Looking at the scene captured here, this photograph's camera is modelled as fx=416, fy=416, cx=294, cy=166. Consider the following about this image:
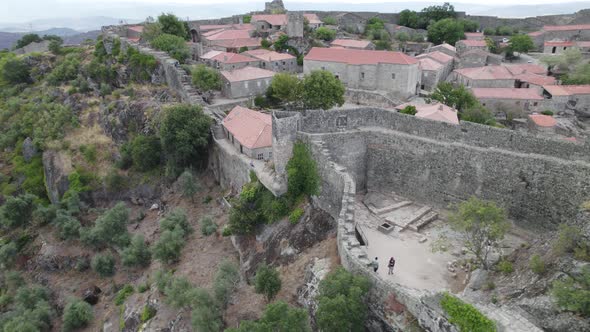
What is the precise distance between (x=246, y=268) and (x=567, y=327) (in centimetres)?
1689

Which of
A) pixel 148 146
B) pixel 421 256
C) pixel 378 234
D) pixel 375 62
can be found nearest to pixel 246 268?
pixel 378 234

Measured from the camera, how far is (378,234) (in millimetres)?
21141

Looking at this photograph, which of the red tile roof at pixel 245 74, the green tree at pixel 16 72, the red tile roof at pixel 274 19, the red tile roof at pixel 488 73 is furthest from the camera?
the red tile roof at pixel 274 19

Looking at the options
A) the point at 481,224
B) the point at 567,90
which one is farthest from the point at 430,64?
the point at 481,224

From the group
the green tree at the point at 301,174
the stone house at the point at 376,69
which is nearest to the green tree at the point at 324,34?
the stone house at the point at 376,69

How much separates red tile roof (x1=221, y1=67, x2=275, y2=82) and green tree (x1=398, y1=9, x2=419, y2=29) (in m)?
53.1

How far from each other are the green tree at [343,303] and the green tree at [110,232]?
2264 centimetres

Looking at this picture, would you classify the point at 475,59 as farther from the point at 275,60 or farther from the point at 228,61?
the point at 228,61

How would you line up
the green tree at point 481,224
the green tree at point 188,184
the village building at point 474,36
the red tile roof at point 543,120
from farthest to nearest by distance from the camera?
the village building at point 474,36 < the red tile roof at point 543,120 < the green tree at point 188,184 < the green tree at point 481,224

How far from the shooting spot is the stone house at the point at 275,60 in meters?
54.8

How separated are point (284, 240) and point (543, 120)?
32496mm

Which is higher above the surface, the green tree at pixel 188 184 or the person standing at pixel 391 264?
the person standing at pixel 391 264

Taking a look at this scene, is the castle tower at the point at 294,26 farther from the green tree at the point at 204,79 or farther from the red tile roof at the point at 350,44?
the green tree at the point at 204,79

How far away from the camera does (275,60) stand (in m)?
55.6
